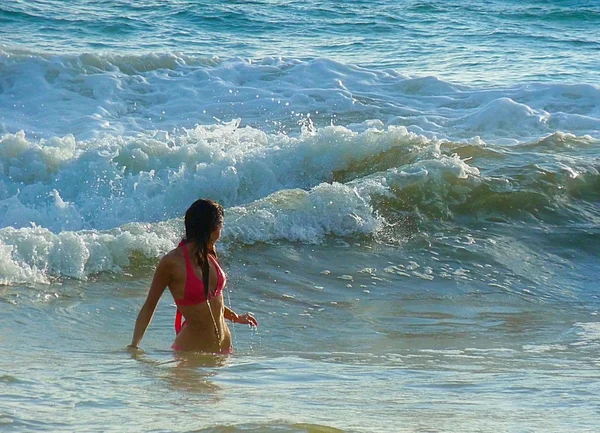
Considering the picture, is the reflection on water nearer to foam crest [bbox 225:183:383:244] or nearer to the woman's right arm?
the woman's right arm

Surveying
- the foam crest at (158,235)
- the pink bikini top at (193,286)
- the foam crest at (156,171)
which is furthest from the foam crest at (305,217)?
the pink bikini top at (193,286)

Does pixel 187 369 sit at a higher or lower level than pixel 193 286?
lower

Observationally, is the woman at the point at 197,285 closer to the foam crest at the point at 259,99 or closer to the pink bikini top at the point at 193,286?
the pink bikini top at the point at 193,286

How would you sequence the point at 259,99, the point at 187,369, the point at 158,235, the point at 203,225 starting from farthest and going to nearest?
the point at 259,99 → the point at 158,235 → the point at 203,225 → the point at 187,369

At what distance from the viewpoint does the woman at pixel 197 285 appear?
5.23m

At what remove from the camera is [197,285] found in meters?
5.36

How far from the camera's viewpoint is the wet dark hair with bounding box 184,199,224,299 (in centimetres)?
516

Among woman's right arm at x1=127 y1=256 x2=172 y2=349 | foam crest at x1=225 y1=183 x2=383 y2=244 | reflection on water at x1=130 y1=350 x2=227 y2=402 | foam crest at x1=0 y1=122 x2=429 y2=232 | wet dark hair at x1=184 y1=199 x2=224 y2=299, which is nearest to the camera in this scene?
reflection on water at x1=130 y1=350 x2=227 y2=402

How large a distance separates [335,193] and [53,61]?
8127 mm

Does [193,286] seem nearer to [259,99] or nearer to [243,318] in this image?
[243,318]

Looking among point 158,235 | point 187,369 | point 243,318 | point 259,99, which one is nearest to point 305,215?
point 158,235

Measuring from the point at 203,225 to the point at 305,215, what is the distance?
462 centimetres

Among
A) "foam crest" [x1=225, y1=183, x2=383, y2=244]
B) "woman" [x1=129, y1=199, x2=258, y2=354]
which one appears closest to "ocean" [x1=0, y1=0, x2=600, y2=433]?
"foam crest" [x1=225, y1=183, x2=383, y2=244]

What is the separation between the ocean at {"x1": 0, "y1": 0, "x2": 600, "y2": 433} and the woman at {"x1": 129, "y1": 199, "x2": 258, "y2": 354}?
19 cm
